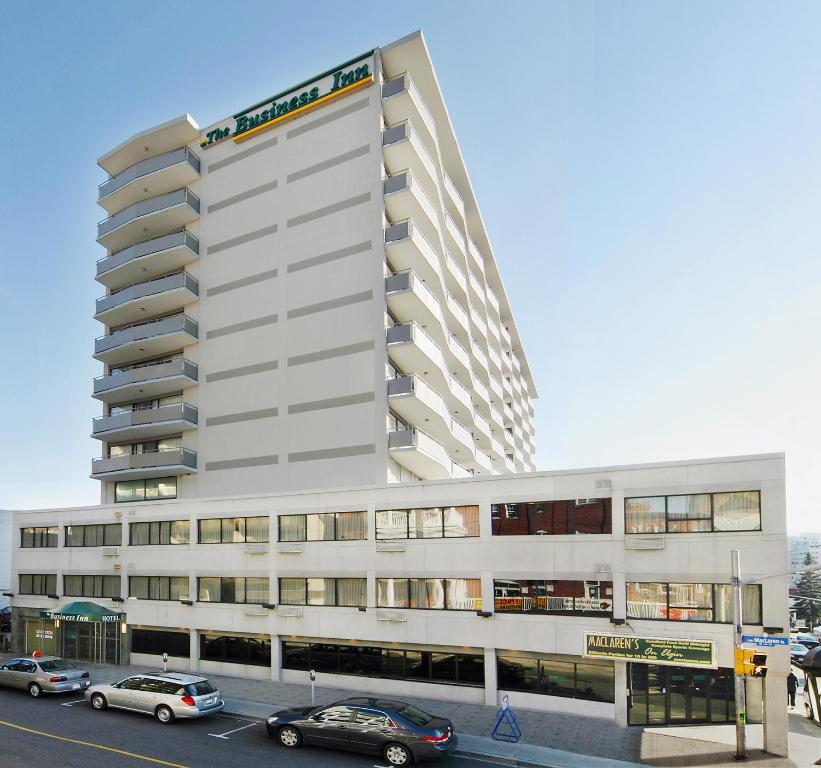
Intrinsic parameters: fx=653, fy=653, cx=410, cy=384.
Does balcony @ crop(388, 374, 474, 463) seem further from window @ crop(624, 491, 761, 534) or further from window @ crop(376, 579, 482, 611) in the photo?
window @ crop(624, 491, 761, 534)

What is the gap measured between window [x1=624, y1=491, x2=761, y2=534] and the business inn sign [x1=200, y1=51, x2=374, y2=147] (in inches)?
1107

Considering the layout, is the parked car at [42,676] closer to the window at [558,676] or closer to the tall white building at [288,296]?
the tall white building at [288,296]

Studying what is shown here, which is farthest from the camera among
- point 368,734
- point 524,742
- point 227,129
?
point 227,129

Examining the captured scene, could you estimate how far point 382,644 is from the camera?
28.8 m

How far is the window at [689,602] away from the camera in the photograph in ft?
73.8

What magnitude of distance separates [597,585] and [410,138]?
2556 cm

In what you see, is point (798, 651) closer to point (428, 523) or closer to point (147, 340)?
point (428, 523)

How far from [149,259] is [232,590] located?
22.7m

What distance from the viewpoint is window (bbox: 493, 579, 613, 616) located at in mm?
24766

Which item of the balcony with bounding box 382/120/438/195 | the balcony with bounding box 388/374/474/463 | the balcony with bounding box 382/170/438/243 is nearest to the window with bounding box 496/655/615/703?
the balcony with bounding box 388/374/474/463

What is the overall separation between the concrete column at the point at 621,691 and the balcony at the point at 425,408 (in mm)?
16001

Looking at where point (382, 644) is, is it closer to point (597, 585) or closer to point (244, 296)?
point (597, 585)

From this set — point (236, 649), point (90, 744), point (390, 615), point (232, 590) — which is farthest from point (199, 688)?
point (232, 590)

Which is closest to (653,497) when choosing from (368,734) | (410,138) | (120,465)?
(368,734)
